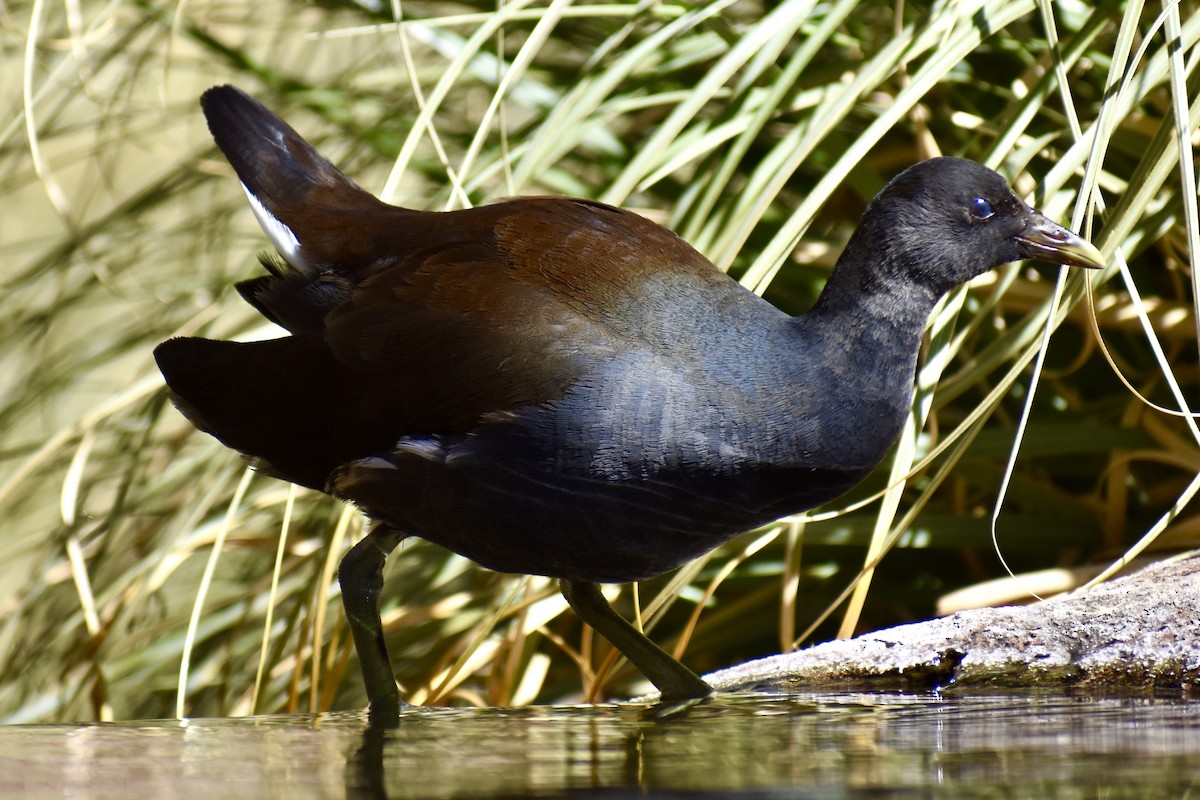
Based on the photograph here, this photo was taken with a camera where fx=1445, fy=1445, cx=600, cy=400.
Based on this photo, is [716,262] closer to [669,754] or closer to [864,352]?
[864,352]

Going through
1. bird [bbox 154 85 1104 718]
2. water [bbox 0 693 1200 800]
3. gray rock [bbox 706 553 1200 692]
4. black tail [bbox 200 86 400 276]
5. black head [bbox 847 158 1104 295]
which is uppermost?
black tail [bbox 200 86 400 276]

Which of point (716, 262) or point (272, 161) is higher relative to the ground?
point (272, 161)

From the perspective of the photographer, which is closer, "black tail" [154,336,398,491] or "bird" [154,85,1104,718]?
"bird" [154,85,1104,718]

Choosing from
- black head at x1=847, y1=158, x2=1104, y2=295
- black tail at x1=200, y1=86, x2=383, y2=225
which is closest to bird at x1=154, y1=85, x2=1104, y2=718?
black head at x1=847, y1=158, x2=1104, y2=295

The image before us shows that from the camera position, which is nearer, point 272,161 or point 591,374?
point 591,374

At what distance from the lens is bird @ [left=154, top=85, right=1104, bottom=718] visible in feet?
6.03

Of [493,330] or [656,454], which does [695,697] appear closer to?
[656,454]

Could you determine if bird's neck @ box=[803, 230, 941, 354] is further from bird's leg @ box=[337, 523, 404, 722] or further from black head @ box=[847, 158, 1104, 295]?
bird's leg @ box=[337, 523, 404, 722]

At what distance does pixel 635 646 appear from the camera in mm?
2143

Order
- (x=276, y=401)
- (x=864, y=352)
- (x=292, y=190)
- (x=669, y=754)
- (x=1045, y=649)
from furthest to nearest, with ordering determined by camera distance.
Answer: (x=292, y=190) < (x=276, y=401) < (x=864, y=352) < (x=1045, y=649) < (x=669, y=754)

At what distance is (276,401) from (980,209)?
1.04 m

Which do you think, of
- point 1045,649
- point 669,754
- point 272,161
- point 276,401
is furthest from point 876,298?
point 272,161

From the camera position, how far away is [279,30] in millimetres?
3285

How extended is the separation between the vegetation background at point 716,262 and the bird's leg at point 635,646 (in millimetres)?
54
